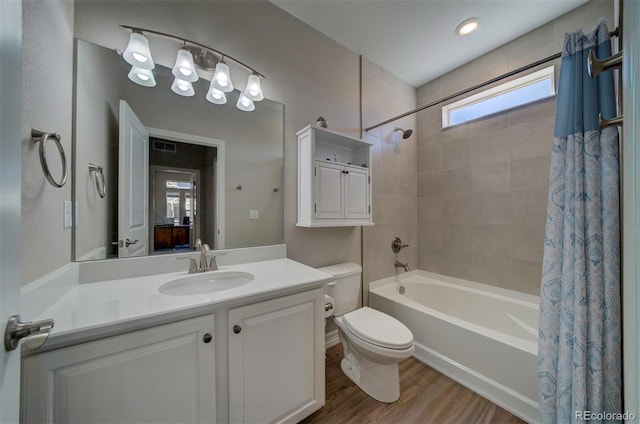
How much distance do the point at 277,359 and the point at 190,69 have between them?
168 cm

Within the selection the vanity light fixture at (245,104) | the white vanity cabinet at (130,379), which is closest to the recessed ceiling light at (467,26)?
the vanity light fixture at (245,104)

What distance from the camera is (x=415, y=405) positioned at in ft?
4.53

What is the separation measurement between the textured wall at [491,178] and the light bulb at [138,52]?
2.60 meters

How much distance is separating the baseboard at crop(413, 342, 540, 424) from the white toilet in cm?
45

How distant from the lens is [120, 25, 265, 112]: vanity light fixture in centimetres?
119

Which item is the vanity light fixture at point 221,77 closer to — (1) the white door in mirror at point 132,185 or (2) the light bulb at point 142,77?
(2) the light bulb at point 142,77

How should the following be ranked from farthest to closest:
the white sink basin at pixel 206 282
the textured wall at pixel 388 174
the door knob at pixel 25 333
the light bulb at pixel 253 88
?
1. the textured wall at pixel 388 174
2. the light bulb at pixel 253 88
3. the white sink basin at pixel 206 282
4. the door knob at pixel 25 333

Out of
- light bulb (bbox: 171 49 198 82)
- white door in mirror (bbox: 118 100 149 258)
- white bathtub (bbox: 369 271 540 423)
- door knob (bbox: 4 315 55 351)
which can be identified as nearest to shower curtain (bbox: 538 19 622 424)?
white bathtub (bbox: 369 271 540 423)

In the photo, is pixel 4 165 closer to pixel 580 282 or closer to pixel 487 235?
pixel 580 282

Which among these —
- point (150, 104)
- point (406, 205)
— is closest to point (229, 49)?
point (150, 104)

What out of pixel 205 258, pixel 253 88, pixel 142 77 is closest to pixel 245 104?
pixel 253 88

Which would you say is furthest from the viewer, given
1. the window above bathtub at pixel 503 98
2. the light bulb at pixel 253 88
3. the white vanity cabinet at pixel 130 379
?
the window above bathtub at pixel 503 98

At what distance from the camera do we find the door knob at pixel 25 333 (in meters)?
0.44

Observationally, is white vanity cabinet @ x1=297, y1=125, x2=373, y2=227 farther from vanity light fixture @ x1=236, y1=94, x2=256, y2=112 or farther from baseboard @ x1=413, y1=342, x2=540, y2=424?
baseboard @ x1=413, y1=342, x2=540, y2=424
